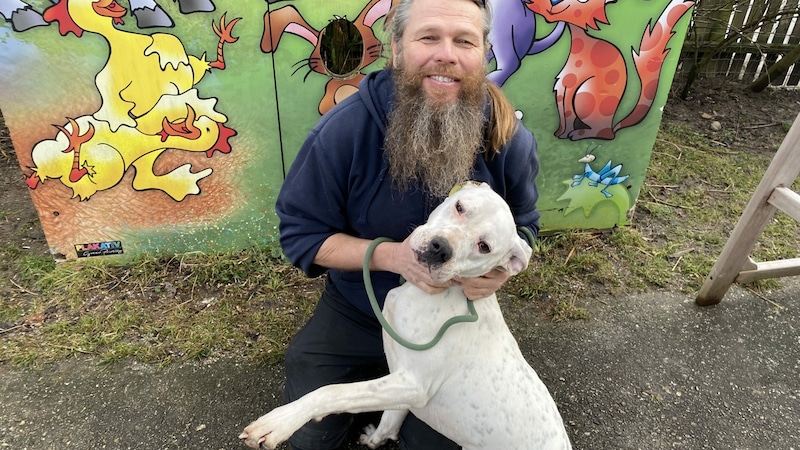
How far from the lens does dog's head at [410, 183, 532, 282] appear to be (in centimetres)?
163

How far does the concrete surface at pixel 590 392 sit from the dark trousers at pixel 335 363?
29 centimetres

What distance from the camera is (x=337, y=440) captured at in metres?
2.36

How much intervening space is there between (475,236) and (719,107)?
556cm

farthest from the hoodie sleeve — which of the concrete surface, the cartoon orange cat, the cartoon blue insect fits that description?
the cartoon blue insect

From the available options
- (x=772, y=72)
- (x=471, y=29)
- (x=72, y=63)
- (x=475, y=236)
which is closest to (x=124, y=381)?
(x=72, y=63)

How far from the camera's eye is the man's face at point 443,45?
78.0 inches

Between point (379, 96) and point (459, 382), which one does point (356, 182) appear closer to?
point (379, 96)

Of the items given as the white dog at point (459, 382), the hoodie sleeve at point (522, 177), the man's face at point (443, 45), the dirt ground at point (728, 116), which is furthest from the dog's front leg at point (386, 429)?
the dirt ground at point (728, 116)

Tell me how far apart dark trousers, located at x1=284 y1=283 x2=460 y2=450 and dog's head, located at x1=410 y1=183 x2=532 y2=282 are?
0.84m

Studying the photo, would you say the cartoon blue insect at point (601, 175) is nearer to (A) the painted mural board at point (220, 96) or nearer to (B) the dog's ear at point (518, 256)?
(A) the painted mural board at point (220, 96)

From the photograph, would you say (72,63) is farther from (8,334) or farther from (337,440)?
(337,440)

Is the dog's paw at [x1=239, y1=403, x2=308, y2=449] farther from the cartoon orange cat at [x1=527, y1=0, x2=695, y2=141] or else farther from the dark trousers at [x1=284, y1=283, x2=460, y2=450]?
the cartoon orange cat at [x1=527, y1=0, x2=695, y2=141]

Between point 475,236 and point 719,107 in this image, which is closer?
point 475,236

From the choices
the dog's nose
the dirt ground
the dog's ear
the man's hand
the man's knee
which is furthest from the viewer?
the dirt ground
